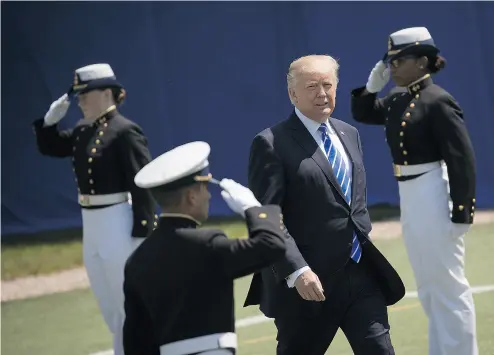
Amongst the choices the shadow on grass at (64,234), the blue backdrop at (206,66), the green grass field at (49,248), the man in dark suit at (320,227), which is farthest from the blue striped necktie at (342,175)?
the blue backdrop at (206,66)

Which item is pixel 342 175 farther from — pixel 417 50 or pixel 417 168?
pixel 417 50

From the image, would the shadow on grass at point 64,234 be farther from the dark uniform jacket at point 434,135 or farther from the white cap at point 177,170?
the white cap at point 177,170

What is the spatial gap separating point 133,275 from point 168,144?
8.67 meters

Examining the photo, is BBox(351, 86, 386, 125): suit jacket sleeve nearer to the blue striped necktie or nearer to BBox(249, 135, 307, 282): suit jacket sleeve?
the blue striped necktie

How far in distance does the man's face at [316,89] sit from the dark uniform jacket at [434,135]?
4.31 ft

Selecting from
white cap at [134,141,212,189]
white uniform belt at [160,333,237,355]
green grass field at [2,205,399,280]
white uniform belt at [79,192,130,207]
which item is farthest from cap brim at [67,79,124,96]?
green grass field at [2,205,399,280]

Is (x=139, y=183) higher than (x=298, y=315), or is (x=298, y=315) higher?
(x=139, y=183)

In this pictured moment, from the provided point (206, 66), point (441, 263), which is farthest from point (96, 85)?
point (206, 66)

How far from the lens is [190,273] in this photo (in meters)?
3.91

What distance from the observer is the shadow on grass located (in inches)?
471

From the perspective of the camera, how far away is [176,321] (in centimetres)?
394

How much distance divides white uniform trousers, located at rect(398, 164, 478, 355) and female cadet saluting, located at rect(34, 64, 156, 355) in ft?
5.02

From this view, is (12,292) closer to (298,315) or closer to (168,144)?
(168,144)

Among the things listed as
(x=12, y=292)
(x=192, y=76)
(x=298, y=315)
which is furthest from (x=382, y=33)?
(x=298, y=315)
